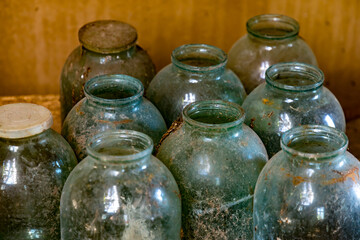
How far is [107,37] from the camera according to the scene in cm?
201

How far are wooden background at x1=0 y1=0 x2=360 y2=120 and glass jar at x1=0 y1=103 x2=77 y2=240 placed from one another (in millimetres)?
1138

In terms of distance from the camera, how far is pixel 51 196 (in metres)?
1.51

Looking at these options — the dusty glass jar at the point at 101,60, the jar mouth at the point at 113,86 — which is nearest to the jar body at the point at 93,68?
the dusty glass jar at the point at 101,60

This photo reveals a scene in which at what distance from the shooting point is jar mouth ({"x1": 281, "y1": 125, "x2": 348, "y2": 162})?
1.41m

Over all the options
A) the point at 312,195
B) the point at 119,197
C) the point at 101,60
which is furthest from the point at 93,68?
the point at 312,195

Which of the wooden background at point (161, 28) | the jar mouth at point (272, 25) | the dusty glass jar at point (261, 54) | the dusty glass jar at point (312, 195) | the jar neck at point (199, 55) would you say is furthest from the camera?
the wooden background at point (161, 28)

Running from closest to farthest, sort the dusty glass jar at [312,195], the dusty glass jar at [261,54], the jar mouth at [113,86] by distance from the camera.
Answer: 1. the dusty glass jar at [312,195]
2. the jar mouth at [113,86]
3. the dusty glass jar at [261,54]

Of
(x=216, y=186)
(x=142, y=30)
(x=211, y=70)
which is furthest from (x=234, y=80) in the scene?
(x=142, y=30)

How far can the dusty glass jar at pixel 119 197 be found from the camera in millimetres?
1338

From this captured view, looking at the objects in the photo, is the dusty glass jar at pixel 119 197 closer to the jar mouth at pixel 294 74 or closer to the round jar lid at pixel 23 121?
the round jar lid at pixel 23 121

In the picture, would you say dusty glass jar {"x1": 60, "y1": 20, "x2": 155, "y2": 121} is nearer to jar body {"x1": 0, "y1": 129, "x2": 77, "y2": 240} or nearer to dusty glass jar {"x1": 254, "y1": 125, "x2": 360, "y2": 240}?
jar body {"x1": 0, "y1": 129, "x2": 77, "y2": 240}

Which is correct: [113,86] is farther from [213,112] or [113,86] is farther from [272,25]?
[272,25]

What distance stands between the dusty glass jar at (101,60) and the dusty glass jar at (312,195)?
73 centimetres

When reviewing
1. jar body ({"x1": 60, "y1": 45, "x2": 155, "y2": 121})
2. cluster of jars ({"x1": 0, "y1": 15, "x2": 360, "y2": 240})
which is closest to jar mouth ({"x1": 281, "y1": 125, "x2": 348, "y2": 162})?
cluster of jars ({"x1": 0, "y1": 15, "x2": 360, "y2": 240})
